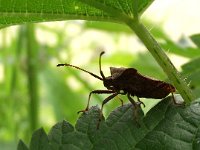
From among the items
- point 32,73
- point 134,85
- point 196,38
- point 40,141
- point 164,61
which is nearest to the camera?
point 164,61

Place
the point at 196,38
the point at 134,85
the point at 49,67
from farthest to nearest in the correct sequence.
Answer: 1. the point at 49,67
2. the point at 196,38
3. the point at 134,85

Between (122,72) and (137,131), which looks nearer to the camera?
(137,131)

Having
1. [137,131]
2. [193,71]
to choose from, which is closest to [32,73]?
[193,71]

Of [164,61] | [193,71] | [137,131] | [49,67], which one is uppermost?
[49,67]

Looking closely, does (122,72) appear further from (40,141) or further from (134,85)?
(40,141)

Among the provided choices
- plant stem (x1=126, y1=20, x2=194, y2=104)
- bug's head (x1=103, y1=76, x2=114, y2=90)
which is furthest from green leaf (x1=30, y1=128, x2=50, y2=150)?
plant stem (x1=126, y1=20, x2=194, y2=104)

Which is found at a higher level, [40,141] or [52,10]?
[52,10]

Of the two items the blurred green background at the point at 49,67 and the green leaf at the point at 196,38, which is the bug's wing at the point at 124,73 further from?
the blurred green background at the point at 49,67
